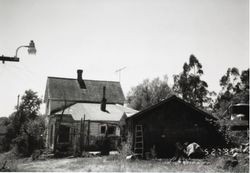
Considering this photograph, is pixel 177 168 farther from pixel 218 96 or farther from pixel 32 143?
pixel 218 96

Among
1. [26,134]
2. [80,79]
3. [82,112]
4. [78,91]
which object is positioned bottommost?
[26,134]

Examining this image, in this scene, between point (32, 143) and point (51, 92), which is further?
point (51, 92)

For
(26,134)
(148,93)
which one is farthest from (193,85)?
(26,134)

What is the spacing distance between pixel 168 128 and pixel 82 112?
11.2m

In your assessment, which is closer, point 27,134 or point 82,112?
point 27,134

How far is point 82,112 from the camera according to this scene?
29.0m

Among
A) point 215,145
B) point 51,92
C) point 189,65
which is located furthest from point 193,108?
point 189,65

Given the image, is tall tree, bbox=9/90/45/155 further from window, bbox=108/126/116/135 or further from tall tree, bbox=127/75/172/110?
tall tree, bbox=127/75/172/110

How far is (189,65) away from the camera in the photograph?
159 ft

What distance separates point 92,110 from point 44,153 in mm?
9153

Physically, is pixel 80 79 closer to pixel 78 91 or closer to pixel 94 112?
pixel 78 91

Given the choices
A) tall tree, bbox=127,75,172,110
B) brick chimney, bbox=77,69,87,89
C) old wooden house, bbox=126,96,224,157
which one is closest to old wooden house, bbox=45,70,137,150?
brick chimney, bbox=77,69,87,89

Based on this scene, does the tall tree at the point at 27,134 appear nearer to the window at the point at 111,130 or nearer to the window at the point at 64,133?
the window at the point at 64,133

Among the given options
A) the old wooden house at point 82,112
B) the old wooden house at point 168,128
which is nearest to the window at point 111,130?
the old wooden house at point 82,112
